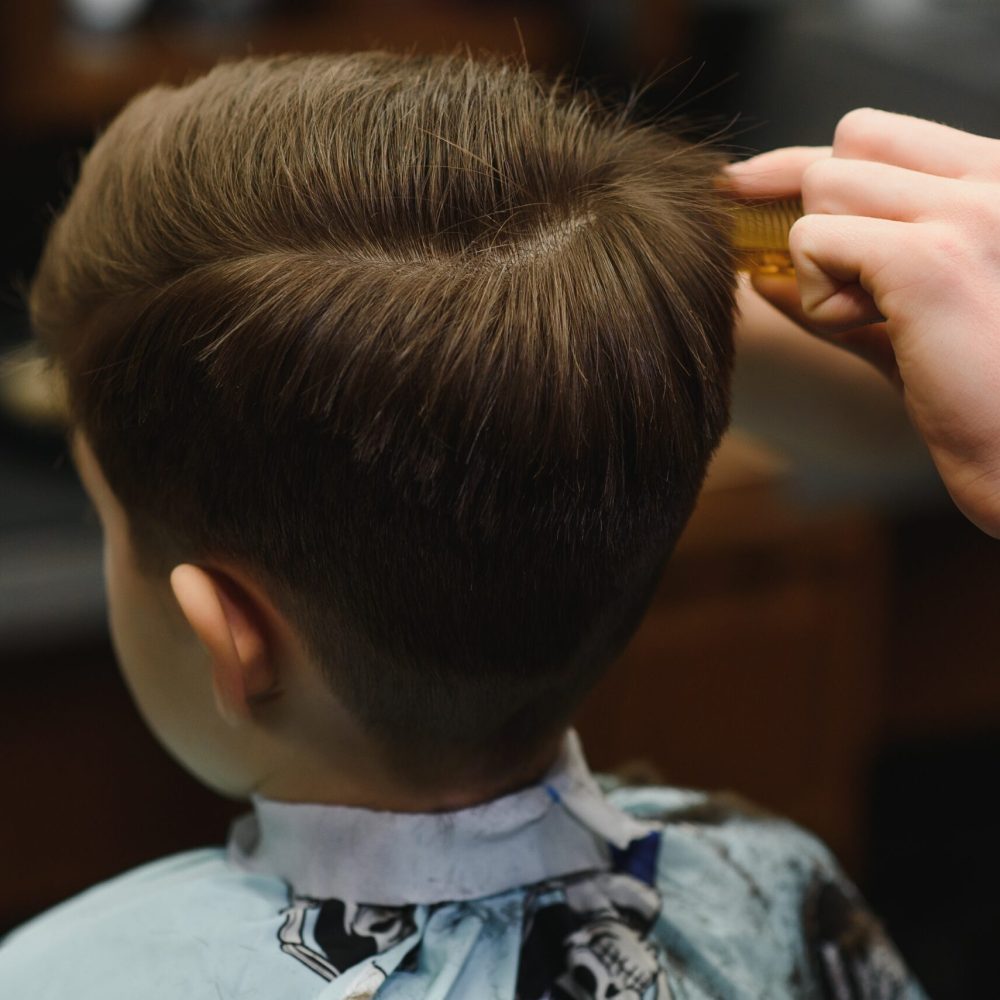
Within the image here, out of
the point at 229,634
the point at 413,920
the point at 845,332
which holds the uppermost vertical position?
the point at 845,332

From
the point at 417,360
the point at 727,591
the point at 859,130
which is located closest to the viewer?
the point at 417,360

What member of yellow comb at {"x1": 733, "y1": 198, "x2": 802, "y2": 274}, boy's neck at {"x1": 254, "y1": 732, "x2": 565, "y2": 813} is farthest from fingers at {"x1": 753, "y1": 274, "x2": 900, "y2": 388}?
boy's neck at {"x1": 254, "y1": 732, "x2": 565, "y2": 813}

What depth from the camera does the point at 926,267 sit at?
73cm

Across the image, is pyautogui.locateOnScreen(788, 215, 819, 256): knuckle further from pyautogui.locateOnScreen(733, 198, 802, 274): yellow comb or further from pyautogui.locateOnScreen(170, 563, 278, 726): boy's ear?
pyautogui.locateOnScreen(170, 563, 278, 726): boy's ear

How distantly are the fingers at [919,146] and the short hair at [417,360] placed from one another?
0.09 metres

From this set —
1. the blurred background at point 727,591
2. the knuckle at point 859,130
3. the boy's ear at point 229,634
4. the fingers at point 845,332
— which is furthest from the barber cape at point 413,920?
the blurred background at point 727,591

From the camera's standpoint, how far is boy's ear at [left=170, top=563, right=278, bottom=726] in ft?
2.64

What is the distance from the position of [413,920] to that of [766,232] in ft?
1.64

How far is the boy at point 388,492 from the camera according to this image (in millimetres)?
736

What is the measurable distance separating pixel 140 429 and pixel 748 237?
0.39 m

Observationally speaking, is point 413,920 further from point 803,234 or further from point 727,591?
point 727,591

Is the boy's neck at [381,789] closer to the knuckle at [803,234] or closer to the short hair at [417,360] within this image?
the short hair at [417,360]

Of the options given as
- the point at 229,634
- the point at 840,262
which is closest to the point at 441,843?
the point at 229,634

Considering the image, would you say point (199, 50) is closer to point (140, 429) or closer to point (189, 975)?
point (140, 429)
